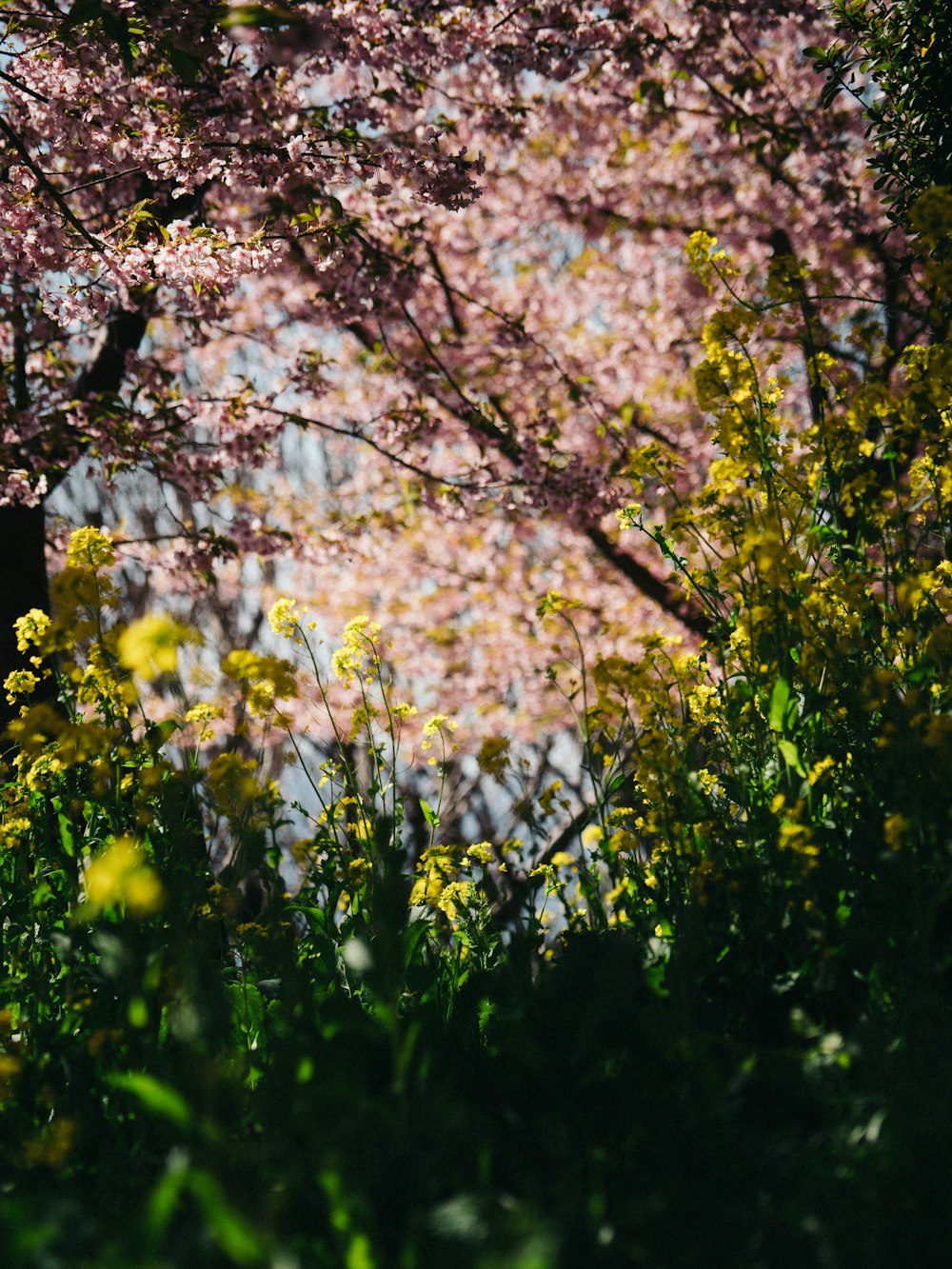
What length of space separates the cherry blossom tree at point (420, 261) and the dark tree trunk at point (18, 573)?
0.8 inches

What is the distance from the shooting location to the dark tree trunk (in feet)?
14.9

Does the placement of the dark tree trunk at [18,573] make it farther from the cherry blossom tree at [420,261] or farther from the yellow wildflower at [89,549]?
the yellow wildflower at [89,549]

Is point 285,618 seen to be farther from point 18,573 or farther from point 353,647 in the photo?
point 18,573

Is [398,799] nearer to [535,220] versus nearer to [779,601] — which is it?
[779,601]

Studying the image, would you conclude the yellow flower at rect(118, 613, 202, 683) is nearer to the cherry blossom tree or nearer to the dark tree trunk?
the cherry blossom tree

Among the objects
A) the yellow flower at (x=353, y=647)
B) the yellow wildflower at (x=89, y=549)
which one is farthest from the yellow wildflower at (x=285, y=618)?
the yellow wildflower at (x=89, y=549)

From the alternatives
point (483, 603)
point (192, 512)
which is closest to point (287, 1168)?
point (483, 603)

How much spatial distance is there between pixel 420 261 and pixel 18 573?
5625 millimetres

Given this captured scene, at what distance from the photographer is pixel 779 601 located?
2.24m

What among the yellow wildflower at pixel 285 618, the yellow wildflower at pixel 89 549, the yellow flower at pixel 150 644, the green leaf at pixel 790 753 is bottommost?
the green leaf at pixel 790 753

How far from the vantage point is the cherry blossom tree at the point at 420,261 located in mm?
3465

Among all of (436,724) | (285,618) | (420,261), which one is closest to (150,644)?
(285,618)

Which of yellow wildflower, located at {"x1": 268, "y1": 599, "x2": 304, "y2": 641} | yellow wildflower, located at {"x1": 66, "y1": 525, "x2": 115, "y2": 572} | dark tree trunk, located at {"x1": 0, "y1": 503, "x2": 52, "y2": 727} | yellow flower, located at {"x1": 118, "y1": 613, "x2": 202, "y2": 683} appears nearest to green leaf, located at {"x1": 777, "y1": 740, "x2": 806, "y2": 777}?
yellow flower, located at {"x1": 118, "y1": 613, "x2": 202, "y2": 683}

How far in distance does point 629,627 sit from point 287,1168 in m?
10.0
